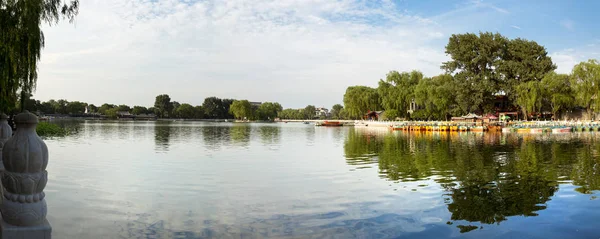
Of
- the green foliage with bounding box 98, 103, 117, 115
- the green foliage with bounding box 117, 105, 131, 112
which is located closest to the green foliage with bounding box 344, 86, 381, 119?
the green foliage with bounding box 117, 105, 131, 112

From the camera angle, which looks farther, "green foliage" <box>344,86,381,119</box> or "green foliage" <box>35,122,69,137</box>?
"green foliage" <box>344,86,381,119</box>

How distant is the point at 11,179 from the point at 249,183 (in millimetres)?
7574

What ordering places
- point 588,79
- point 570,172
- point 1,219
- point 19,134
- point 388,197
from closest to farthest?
point 19,134 < point 1,219 < point 388,197 < point 570,172 < point 588,79

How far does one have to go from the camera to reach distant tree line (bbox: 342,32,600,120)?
5041 centimetres

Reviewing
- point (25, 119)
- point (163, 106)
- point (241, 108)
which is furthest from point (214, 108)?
point (25, 119)

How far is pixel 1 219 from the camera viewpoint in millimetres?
4262

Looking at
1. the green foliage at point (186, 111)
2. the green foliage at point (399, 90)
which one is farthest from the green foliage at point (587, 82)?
the green foliage at point (186, 111)

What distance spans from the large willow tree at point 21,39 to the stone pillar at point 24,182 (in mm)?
3968

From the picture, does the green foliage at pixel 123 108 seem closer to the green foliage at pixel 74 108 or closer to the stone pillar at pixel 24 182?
the green foliage at pixel 74 108

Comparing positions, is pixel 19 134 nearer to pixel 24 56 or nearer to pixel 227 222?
pixel 227 222

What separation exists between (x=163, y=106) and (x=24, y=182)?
17087 centimetres

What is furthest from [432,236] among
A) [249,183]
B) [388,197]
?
[249,183]

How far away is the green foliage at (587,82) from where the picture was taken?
48375mm

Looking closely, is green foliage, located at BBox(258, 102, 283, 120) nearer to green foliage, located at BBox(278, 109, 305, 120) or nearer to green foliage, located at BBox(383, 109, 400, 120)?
green foliage, located at BBox(278, 109, 305, 120)
